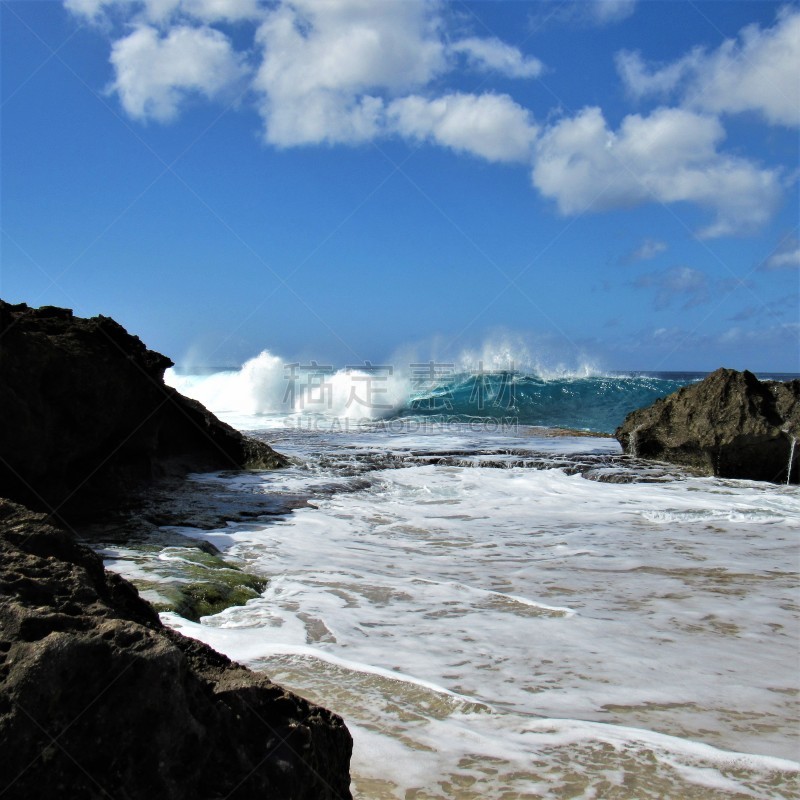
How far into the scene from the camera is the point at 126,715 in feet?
4.88

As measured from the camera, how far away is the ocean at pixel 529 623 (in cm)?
234

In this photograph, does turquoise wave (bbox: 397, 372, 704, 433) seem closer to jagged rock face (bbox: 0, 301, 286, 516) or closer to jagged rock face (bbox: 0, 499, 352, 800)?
jagged rock face (bbox: 0, 301, 286, 516)

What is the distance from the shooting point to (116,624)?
1.60m

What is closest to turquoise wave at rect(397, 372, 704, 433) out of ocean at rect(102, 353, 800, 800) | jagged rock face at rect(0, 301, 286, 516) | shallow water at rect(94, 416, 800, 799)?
ocean at rect(102, 353, 800, 800)

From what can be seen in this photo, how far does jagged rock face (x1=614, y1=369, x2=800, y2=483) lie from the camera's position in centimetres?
912

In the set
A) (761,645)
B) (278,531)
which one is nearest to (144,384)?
(278,531)

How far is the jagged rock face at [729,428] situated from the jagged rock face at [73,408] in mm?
6693

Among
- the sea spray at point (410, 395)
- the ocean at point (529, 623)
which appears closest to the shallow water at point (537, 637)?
the ocean at point (529, 623)

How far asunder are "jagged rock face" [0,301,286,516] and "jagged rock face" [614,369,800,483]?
6.69m

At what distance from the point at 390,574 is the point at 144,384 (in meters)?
3.52

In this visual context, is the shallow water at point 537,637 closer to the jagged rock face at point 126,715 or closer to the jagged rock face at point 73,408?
the jagged rock face at point 126,715

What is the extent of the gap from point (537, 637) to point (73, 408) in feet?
13.6

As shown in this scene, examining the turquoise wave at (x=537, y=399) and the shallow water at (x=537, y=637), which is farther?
the turquoise wave at (x=537, y=399)

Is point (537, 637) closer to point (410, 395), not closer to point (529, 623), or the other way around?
point (529, 623)
